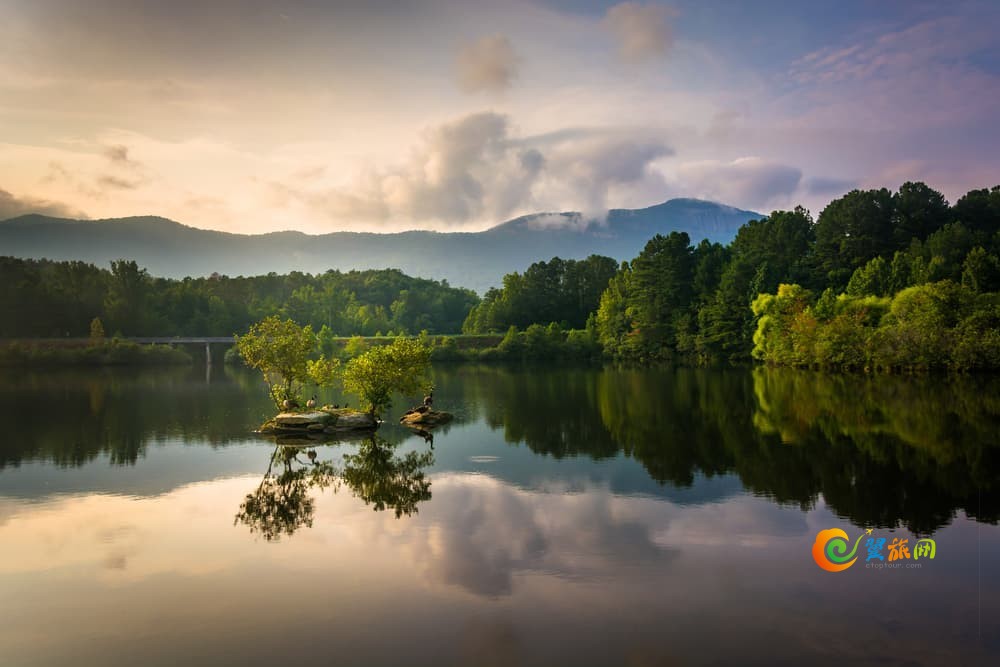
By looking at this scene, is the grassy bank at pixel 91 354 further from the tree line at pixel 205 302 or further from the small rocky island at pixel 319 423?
the small rocky island at pixel 319 423

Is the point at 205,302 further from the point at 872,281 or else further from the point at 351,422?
the point at 872,281

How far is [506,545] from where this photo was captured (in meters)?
13.7

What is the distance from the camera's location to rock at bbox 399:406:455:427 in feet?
102

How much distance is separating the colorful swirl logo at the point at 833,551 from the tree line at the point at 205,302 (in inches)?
3623

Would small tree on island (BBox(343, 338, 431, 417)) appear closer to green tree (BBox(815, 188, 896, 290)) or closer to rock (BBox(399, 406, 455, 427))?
rock (BBox(399, 406, 455, 427))

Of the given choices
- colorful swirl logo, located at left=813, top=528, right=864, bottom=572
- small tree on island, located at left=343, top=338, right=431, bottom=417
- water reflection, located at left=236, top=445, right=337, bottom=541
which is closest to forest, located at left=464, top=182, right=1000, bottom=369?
small tree on island, located at left=343, top=338, right=431, bottom=417

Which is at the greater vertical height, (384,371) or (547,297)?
(547,297)

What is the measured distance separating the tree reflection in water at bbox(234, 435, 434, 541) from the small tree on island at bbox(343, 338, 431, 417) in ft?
14.3

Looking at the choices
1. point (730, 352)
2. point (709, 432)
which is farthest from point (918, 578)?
point (730, 352)

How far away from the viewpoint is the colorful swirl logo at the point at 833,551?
40.5 ft

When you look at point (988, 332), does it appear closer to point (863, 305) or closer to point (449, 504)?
point (863, 305)

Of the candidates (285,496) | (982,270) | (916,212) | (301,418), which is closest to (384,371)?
(301,418)

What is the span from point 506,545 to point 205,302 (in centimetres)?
12475

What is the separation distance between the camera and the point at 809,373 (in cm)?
5284
